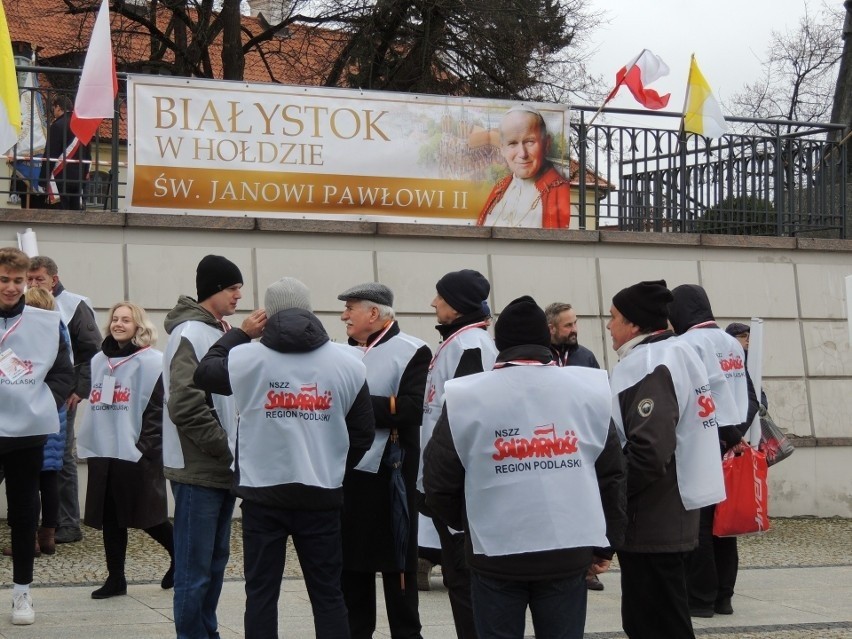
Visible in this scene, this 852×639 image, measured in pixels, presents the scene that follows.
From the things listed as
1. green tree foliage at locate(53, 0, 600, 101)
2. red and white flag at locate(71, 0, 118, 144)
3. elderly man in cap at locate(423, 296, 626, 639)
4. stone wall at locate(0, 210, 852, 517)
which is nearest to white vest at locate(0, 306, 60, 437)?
elderly man in cap at locate(423, 296, 626, 639)

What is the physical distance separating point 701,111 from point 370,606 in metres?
7.67

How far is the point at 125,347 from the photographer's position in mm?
7008

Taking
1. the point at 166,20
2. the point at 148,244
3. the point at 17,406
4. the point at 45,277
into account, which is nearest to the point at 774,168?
the point at 148,244

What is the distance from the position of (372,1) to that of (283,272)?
35.2 feet

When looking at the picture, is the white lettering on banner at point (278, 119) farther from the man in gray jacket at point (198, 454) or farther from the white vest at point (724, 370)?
the man in gray jacket at point (198, 454)

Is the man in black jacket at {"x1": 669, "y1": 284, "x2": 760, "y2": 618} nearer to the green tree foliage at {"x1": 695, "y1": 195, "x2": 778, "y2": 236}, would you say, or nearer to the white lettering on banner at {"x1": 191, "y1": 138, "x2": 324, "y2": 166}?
the white lettering on banner at {"x1": 191, "y1": 138, "x2": 324, "y2": 166}

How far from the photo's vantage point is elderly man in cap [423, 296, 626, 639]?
393 cm

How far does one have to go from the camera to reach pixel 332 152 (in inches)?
411

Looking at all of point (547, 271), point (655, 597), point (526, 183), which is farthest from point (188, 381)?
point (547, 271)

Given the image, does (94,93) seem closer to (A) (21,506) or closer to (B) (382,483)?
(A) (21,506)

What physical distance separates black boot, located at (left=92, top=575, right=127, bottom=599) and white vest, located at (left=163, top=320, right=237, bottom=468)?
1.69 m

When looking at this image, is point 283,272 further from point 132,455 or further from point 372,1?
point 372,1

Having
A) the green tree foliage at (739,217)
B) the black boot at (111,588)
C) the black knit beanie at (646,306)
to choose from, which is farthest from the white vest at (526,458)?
the green tree foliage at (739,217)

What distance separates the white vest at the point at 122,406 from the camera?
691cm
